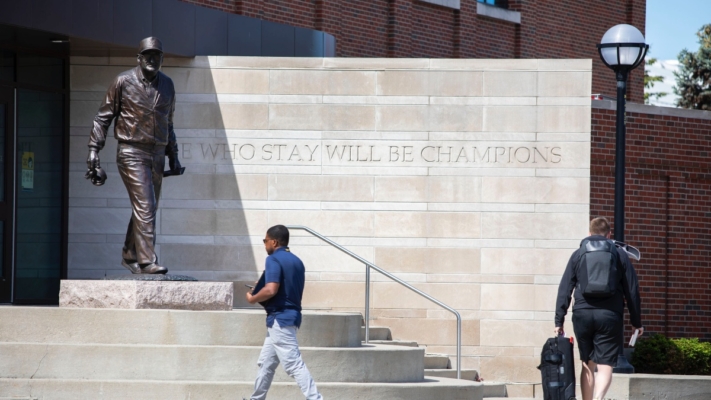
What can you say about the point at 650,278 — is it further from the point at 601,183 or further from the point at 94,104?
the point at 94,104

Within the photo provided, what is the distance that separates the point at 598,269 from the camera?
9.93 m

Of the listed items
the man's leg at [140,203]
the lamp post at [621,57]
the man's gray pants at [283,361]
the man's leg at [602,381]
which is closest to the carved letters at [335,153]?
the lamp post at [621,57]

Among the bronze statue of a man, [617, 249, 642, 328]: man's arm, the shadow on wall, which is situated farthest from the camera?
the shadow on wall

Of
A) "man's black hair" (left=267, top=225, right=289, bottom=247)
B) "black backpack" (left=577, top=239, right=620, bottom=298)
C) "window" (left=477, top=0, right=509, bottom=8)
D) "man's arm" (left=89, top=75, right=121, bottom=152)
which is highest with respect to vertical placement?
"window" (left=477, top=0, right=509, bottom=8)

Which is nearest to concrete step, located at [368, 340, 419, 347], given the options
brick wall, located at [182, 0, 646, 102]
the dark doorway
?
the dark doorway

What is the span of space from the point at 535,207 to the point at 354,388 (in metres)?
4.59

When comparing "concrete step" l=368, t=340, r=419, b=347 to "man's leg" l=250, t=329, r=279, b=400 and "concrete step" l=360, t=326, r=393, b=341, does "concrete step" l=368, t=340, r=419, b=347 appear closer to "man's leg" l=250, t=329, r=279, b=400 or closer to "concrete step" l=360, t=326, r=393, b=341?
"concrete step" l=360, t=326, r=393, b=341

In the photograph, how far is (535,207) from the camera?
14.0 m

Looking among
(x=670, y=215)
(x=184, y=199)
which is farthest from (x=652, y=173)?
(x=184, y=199)

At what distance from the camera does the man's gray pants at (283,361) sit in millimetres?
8953

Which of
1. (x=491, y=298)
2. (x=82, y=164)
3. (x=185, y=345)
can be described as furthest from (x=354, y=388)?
(x=82, y=164)

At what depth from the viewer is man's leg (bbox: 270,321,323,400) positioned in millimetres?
8945

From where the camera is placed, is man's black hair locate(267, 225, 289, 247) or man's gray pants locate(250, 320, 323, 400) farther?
man's black hair locate(267, 225, 289, 247)

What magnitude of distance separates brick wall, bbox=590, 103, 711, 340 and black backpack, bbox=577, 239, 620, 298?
6.59 metres
